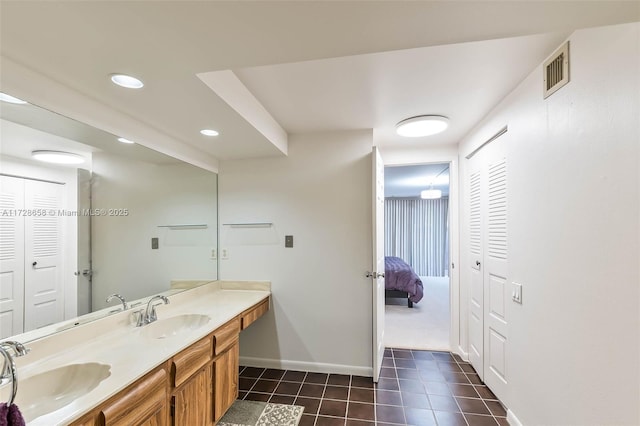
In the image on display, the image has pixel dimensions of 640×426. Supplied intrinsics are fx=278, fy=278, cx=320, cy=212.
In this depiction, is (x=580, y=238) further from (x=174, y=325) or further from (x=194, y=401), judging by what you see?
(x=174, y=325)

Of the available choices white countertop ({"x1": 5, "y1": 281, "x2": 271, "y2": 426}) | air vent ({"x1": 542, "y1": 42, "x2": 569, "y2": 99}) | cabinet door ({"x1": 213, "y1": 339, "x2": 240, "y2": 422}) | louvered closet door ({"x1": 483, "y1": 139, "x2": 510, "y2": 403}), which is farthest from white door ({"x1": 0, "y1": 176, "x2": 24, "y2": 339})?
louvered closet door ({"x1": 483, "y1": 139, "x2": 510, "y2": 403})

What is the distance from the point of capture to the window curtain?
8.05m

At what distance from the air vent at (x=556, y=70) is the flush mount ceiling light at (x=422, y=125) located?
0.81 meters

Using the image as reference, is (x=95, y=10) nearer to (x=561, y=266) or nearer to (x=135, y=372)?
(x=135, y=372)

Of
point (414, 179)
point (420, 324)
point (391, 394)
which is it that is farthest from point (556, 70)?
point (414, 179)

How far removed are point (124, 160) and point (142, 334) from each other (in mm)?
1208

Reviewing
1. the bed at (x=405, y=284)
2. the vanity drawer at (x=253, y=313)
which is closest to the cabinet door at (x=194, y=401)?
the vanity drawer at (x=253, y=313)

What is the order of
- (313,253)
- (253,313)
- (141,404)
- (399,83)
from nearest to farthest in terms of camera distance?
(141,404) → (399,83) → (253,313) → (313,253)

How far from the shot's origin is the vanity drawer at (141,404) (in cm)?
109

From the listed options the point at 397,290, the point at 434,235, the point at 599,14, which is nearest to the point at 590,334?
the point at 599,14

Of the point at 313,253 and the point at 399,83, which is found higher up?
A: the point at 399,83

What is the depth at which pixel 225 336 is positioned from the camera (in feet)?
6.61

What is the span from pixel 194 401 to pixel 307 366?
1339 millimetres

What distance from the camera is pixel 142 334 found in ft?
5.90
